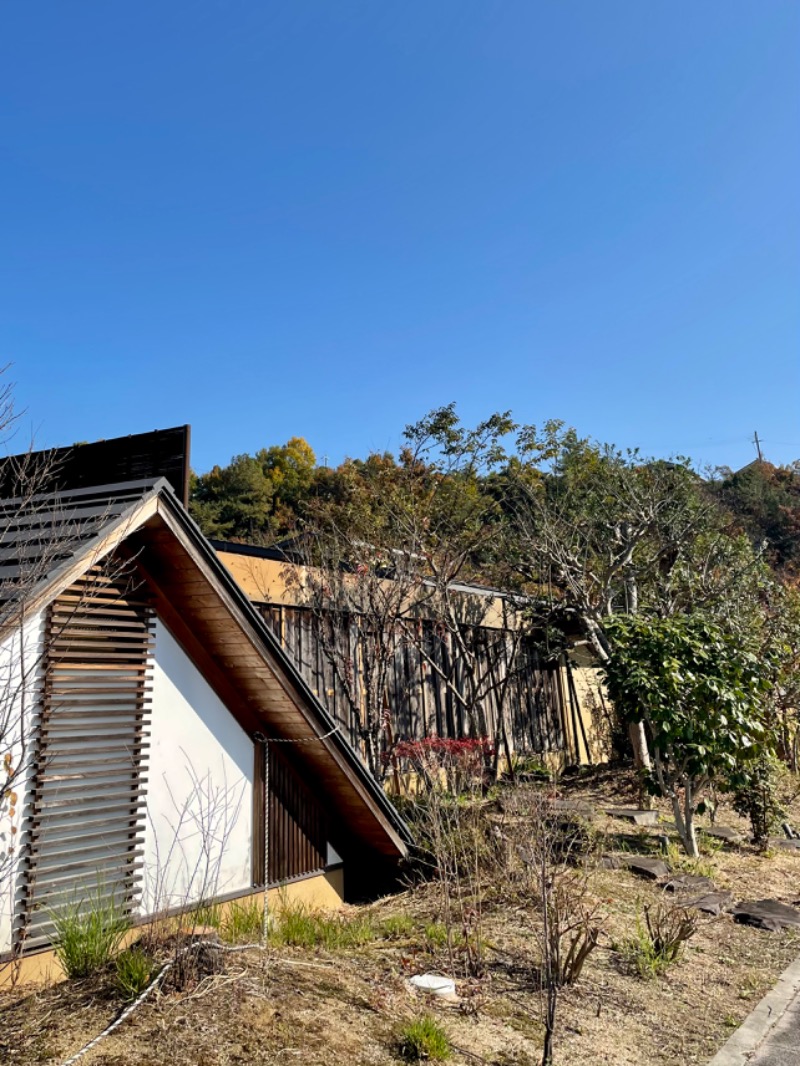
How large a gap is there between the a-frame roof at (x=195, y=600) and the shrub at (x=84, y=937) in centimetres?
194

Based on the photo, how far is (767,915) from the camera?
6.77 metres

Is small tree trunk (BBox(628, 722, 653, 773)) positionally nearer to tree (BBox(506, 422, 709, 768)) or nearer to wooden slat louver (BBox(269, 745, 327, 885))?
tree (BBox(506, 422, 709, 768))

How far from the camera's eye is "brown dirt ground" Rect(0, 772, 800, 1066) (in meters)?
3.69

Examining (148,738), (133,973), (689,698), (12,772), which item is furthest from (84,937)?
(689,698)

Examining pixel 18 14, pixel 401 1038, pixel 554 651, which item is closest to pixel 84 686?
pixel 401 1038

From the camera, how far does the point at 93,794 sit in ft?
16.9

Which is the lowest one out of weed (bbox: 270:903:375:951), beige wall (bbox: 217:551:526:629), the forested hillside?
weed (bbox: 270:903:375:951)

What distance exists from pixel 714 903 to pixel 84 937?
5561 millimetres

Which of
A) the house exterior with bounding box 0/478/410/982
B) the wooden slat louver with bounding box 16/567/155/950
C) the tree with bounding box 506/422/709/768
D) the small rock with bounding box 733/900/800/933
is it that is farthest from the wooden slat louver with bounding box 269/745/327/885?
the tree with bounding box 506/422/709/768

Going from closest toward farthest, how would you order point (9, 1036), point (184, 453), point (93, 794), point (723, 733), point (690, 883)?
1. point (9, 1036)
2. point (93, 794)
3. point (184, 453)
4. point (690, 883)
5. point (723, 733)

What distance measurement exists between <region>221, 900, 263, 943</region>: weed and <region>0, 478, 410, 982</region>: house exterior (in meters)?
0.12

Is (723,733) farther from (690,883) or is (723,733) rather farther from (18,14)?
(18,14)

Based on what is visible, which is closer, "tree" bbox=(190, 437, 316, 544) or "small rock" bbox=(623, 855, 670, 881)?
"small rock" bbox=(623, 855, 670, 881)

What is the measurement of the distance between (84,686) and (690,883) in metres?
6.08
